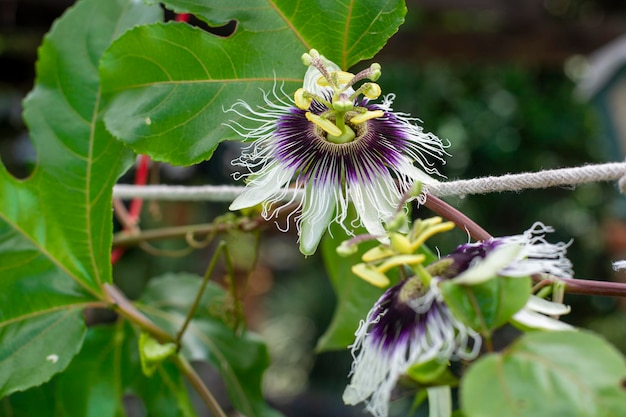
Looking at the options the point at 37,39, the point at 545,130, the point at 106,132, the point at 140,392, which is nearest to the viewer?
the point at 106,132

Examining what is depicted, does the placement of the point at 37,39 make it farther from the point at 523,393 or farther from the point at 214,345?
the point at 523,393

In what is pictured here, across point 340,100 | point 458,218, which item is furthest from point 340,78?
point 458,218

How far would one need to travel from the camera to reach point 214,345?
795mm

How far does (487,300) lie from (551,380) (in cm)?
6

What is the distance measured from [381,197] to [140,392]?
1.36 feet

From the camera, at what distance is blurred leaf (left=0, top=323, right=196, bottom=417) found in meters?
0.72

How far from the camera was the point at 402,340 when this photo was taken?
0.41m

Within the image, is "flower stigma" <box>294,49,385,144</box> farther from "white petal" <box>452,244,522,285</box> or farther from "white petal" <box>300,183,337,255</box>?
"white petal" <box>452,244,522,285</box>

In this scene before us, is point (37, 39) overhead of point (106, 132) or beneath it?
beneath

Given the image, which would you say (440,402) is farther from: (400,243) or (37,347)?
(37,347)

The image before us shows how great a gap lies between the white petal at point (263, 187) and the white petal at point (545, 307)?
21cm

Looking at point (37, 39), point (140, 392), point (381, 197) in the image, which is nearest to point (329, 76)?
point (381, 197)

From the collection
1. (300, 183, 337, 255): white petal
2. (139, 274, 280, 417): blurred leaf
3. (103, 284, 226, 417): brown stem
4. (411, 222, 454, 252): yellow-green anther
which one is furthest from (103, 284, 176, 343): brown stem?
(411, 222, 454, 252): yellow-green anther

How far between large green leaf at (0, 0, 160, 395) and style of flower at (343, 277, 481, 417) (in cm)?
31
